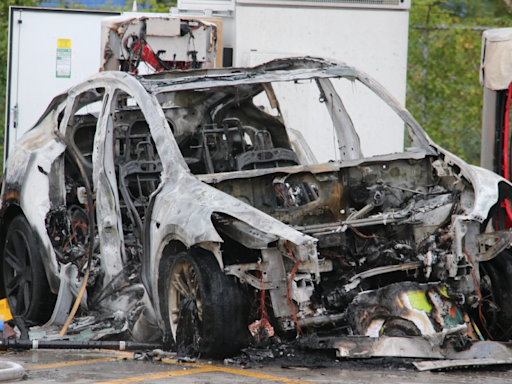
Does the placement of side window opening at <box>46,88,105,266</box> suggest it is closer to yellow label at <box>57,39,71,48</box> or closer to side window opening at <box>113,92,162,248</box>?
side window opening at <box>113,92,162,248</box>

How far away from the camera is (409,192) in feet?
21.3

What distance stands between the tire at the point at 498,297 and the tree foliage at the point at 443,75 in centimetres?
980

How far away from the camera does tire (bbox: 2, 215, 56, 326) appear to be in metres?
6.89

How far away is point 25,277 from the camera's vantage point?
7094 mm

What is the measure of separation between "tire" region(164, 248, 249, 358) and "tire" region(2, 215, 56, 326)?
1850mm

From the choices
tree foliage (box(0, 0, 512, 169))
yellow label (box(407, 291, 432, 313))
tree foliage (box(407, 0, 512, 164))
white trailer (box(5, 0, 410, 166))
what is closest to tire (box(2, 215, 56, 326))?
yellow label (box(407, 291, 432, 313))

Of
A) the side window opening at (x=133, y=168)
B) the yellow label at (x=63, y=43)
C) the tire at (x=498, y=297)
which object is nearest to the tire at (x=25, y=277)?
the side window opening at (x=133, y=168)

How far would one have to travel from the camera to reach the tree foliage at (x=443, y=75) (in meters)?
15.9

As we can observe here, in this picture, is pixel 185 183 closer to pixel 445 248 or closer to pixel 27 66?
pixel 445 248

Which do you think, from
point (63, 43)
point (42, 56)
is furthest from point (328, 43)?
point (42, 56)

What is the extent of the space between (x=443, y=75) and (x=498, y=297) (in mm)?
10665

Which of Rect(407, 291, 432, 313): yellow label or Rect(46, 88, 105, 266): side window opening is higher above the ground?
Rect(46, 88, 105, 266): side window opening

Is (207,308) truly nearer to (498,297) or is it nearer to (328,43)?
(498,297)

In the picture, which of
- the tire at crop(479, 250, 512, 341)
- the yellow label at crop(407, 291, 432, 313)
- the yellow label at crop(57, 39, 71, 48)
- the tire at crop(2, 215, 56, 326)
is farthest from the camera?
the yellow label at crop(57, 39, 71, 48)
